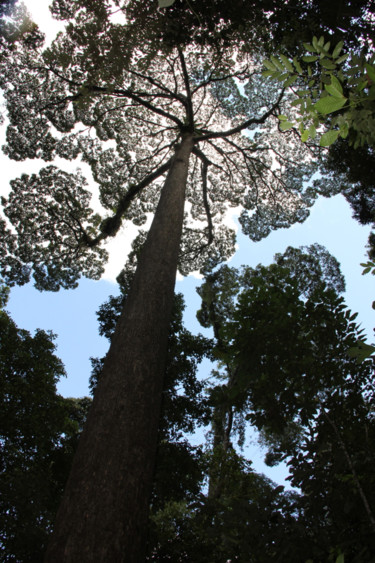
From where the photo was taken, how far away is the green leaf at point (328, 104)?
34.5 inches

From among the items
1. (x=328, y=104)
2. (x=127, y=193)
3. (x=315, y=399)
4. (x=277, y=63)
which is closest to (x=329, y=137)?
(x=328, y=104)

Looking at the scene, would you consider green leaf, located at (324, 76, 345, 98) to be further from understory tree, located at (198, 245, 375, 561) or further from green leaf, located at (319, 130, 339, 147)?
understory tree, located at (198, 245, 375, 561)

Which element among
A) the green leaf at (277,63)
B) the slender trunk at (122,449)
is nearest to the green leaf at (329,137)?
the green leaf at (277,63)

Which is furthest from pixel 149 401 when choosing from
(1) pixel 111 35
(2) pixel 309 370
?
(1) pixel 111 35

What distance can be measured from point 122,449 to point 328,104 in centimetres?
207

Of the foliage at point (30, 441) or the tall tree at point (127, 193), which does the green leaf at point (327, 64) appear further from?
the foliage at point (30, 441)

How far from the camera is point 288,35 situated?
15.6 feet

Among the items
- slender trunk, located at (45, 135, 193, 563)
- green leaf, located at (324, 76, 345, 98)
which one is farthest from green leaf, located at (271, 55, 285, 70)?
slender trunk, located at (45, 135, 193, 563)

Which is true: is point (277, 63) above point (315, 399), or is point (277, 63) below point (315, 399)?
above

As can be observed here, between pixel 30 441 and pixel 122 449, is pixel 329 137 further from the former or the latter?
pixel 30 441

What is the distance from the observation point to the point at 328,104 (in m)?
0.90

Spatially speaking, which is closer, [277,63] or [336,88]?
[336,88]

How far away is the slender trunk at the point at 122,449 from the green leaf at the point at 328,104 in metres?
2.04

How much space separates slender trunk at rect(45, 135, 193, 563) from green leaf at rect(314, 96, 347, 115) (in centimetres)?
204
